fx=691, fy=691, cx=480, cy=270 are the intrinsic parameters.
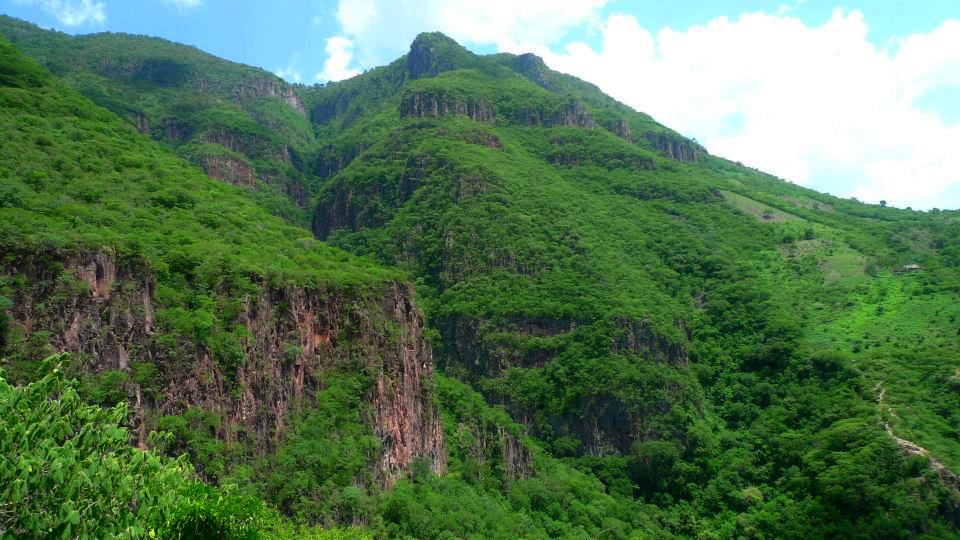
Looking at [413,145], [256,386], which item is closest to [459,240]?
[413,145]

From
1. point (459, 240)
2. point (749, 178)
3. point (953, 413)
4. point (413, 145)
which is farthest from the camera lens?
point (749, 178)

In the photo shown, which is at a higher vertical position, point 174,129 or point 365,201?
point 174,129

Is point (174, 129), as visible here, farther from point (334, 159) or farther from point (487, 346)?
point (487, 346)

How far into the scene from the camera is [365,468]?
4944cm

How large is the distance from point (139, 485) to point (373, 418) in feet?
109

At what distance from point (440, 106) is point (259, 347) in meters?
117

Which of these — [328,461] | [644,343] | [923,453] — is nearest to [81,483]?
[328,461]

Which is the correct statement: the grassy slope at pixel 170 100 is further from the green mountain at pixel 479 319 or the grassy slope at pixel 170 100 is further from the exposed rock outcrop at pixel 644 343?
the exposed rock outcrop at pixel 644 343

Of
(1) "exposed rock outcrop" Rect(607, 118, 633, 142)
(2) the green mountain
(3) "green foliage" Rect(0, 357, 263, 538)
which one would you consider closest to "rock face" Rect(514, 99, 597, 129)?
(2) the green mountain

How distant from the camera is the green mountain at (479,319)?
41.7 metres

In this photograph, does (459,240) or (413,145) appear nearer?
(459,240)

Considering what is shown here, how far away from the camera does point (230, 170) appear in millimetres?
143375

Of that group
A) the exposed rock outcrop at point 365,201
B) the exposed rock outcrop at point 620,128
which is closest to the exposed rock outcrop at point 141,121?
the exposed rock outcrop at point 365,201

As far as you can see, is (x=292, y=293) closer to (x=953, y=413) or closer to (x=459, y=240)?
→ (x=459, y=240)
